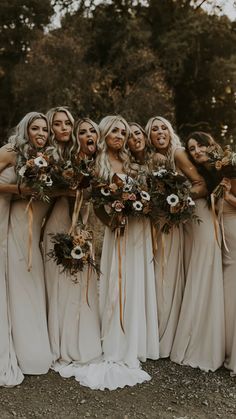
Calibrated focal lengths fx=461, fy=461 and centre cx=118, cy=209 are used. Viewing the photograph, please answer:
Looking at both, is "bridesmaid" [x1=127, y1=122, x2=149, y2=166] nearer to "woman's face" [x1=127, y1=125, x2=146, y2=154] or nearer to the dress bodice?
"woman's face" [x1=127, y1=125, x2=146, y2=154]

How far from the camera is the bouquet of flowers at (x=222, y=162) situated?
5.01m

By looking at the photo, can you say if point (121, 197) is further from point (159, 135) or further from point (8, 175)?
point (159, 135)

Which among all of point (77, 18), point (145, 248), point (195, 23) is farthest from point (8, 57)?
point (145, 248)

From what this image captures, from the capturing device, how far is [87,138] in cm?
573

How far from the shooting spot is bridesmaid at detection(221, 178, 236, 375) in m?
5.28

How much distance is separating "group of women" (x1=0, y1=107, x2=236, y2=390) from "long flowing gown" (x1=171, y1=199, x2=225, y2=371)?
→ 1 cm

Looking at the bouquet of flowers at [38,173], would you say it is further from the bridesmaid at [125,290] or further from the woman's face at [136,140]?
the woman's face at [136,140]

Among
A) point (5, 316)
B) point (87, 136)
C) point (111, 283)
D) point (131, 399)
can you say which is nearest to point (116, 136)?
point (87, 136)

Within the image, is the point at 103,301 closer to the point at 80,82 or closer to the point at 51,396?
the point at 51,396

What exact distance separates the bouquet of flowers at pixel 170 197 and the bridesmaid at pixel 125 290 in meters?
0.38

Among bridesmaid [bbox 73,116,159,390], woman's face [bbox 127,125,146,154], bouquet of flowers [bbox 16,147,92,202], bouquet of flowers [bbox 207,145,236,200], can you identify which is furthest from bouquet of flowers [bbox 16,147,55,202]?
bouquet of flowers [bbox 207,145,236,200]

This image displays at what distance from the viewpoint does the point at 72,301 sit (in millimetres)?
5312

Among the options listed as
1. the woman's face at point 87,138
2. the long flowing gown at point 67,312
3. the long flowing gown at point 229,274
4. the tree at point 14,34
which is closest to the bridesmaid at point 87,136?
the woman's face at point 87,138

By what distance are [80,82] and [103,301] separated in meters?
12.6
